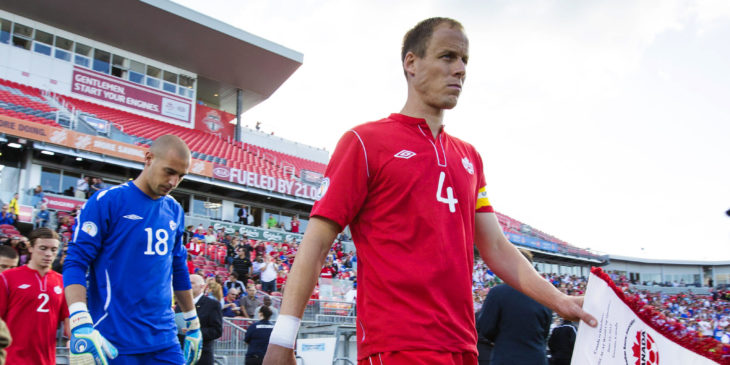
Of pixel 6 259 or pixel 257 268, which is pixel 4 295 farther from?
pixel 257 268

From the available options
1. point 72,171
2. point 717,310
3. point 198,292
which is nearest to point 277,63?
point 72,171

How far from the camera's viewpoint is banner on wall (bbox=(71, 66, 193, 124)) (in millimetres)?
29312

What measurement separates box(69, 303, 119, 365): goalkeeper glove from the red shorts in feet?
6.54

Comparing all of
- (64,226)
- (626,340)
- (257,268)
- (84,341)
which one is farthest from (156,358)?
(257,268)

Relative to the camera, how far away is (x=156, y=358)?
12.1ft

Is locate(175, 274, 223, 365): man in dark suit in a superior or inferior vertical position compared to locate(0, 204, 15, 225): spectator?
inferior

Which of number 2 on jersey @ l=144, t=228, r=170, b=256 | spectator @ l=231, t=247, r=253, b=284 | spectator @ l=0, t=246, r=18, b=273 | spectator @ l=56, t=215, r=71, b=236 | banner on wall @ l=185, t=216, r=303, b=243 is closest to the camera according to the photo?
number 2 on jersey @ l=144, t=228, r=170, b=256

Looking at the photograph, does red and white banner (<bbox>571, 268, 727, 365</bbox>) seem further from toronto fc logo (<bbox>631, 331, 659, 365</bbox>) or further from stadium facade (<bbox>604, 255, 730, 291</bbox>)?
stadium facade (<bbox>604, 255, 730, 291</bbox>)

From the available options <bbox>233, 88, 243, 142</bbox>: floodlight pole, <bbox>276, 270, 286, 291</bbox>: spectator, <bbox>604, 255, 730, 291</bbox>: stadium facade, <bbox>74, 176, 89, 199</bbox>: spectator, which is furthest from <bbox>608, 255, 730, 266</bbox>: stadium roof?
<bbox>74, 176, 89, 199</bbox>: spectator

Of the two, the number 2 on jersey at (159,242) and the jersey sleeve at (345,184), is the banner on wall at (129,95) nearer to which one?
the number 2 on jersey at (159,242)

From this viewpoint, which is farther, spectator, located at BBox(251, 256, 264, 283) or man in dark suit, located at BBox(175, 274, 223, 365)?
spectator, located at BBox(251, 256, 264, 283)

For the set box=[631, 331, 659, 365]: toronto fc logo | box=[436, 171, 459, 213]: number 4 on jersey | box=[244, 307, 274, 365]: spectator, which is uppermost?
box=[436, 171, 459, 213]: number 4 on jersey

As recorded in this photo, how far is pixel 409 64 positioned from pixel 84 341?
2.39 metres

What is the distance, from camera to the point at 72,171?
26.7 m
